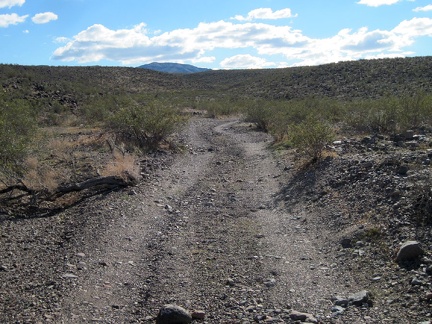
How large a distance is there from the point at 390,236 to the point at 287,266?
5.58 ft

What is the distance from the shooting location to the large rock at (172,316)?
516 cm

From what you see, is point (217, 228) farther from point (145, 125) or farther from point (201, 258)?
point (145, 125)

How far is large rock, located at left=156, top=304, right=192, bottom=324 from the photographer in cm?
516

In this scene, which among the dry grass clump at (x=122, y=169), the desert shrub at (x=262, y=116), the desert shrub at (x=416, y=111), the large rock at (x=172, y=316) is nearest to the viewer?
the large rock at (x=172, y=316)

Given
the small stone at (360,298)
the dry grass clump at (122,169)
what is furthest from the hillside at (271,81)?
the small stone at (360,298)

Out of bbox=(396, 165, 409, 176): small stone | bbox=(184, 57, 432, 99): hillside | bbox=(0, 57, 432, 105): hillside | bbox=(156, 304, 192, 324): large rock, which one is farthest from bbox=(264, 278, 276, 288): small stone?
bbox=(184, 57, 432, 99): hillside

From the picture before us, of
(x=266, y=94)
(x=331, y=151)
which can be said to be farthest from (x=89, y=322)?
(x=266, y=94)

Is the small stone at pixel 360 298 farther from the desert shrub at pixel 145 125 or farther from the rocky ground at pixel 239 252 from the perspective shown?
the desert shrub at pixel 145 125

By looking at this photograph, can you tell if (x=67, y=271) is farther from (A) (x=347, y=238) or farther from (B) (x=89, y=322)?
(A) (x=347, y=238)

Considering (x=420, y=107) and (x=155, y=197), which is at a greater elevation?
(x=420, y=107)

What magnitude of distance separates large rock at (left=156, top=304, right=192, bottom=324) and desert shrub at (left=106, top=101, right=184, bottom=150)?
41.5 feet

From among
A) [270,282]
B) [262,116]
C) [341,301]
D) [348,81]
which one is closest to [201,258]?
[270,282]

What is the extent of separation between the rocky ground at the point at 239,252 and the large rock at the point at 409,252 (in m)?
0.10

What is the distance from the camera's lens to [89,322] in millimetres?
5191
